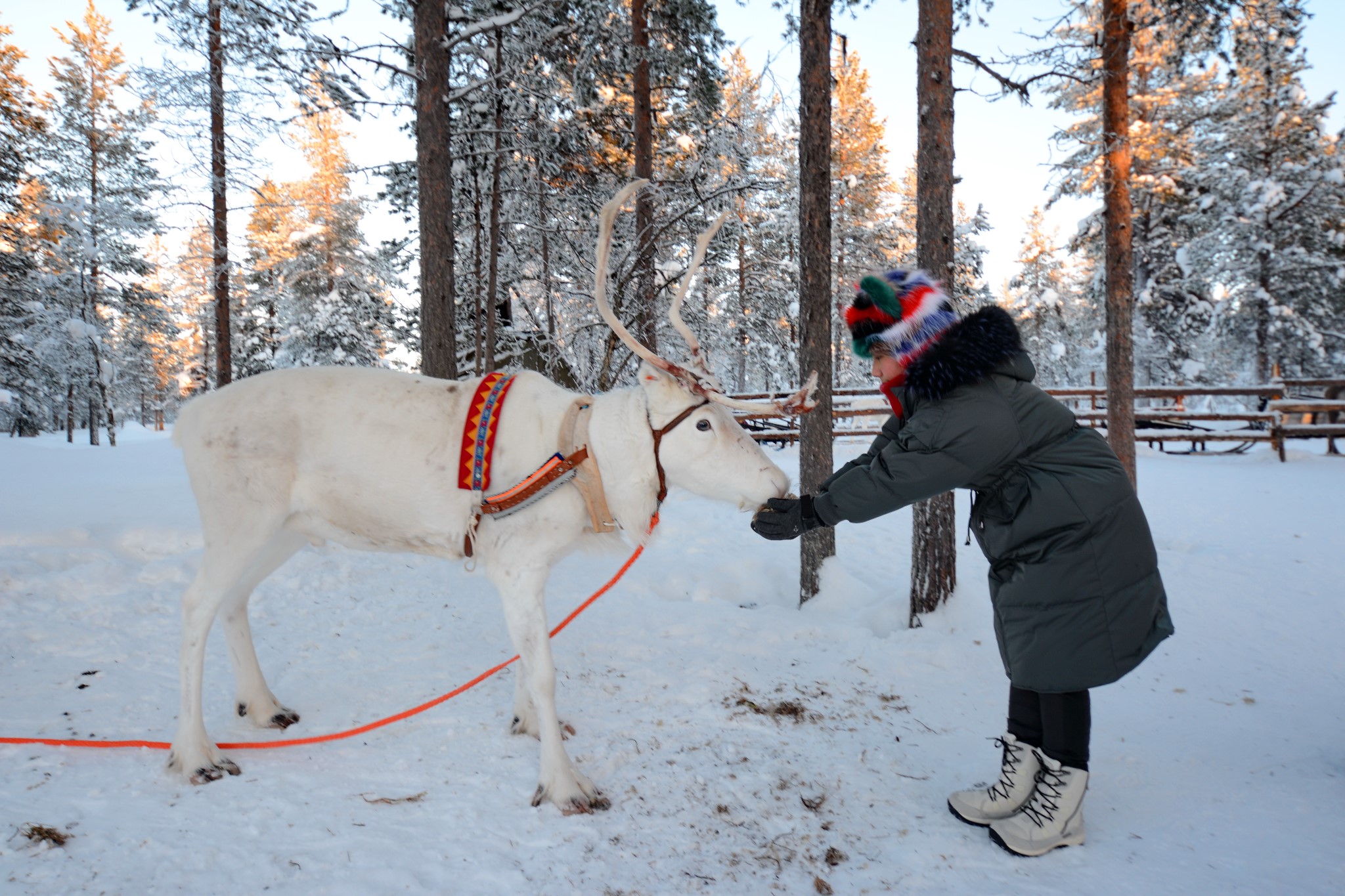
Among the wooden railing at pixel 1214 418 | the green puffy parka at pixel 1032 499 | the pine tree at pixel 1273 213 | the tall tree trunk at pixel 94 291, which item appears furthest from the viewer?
the tall tree trunk at pixel 94 291

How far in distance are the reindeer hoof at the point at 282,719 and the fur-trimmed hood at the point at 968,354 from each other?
11.1 ft

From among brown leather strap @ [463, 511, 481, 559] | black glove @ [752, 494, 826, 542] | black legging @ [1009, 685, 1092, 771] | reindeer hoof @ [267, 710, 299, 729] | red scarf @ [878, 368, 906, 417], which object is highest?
red scarf @ [878, 368, 906, 417]

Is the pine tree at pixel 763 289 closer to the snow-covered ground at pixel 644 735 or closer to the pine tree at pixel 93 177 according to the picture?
the snow-covered ground at pixel 644 735

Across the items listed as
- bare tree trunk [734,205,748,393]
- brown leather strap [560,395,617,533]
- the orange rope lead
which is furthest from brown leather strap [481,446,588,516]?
bare tree trunk [734,205,748,393]

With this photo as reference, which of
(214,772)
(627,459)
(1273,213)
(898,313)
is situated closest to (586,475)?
(627,459)

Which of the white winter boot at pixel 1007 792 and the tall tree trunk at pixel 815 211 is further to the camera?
the tall tree trunk at pixel 815 211

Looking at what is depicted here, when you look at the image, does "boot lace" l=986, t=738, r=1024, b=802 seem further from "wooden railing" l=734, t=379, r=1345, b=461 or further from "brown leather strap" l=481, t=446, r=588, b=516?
"wooden railing" l=734, t=379, r=1345, b=461

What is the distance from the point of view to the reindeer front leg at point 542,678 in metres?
2.82

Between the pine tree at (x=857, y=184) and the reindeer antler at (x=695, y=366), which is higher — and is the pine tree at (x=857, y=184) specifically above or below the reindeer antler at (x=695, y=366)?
above

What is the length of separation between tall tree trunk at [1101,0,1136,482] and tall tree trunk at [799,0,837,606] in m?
4.86

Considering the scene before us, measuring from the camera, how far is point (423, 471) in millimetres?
3090

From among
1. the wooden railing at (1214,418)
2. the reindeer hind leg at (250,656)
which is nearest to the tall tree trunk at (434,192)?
the reindeer hind leg at (250,656)

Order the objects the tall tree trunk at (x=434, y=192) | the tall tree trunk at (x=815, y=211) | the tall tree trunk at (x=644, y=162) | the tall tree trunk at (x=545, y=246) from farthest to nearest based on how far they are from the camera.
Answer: the tall tree trunk at (x=644, y=162)
the tall tree trunk at (x=545, y=246)
the tall tree trunk at (x=434, y=192)
the tall tree trunk at (x=815, y=211)

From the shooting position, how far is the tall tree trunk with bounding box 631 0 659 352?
440 inches
